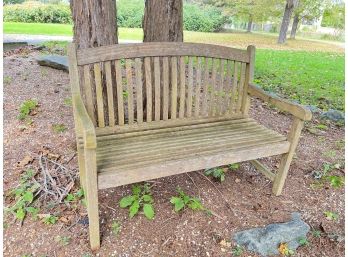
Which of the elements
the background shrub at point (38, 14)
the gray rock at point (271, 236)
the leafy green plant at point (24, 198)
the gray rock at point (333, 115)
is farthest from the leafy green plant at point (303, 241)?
the background shrub at point (38, 14)

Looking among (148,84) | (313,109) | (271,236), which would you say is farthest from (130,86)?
(313,109)

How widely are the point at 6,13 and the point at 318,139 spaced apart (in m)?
21.7

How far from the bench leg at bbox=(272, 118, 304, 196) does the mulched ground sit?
4.3 inches

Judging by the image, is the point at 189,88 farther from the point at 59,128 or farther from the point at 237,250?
the point at 59,128

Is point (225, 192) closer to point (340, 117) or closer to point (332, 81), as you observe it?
point (340, 117)

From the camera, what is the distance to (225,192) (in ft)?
9.16

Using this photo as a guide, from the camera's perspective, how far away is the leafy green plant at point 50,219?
2.32 metres

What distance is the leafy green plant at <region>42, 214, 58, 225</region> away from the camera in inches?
91.2

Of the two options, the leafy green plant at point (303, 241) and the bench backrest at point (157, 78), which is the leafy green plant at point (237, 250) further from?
the bench backrest at point (157, 78)

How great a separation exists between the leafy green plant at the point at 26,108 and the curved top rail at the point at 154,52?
5.74 ft

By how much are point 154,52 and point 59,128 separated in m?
1.52

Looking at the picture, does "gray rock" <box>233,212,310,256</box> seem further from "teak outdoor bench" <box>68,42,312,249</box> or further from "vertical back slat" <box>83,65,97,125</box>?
"vertical back slat" <box>83,65,97,125</box>

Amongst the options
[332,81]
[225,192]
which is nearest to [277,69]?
[332,81]

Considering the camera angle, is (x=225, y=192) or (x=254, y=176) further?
(x=254, y=176)
